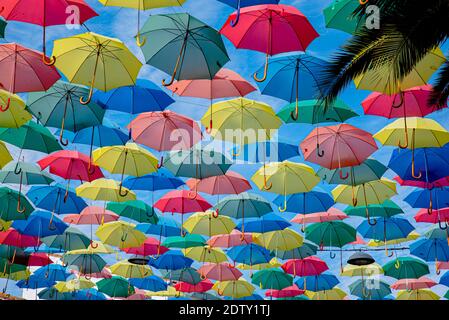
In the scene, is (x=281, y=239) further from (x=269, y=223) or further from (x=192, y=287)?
(x=192, y=287)

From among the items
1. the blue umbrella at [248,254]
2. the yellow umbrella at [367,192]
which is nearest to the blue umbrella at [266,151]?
the yellow umbrella at [367,192]

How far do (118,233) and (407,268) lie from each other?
39.2 ft

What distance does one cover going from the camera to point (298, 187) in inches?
533

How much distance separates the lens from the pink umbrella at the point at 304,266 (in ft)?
67.8

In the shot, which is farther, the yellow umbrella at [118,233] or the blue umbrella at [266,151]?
the yellow umbrella at [118,233]

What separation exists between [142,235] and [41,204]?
4055 millimetres

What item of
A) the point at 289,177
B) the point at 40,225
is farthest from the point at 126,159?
the point at 40,225

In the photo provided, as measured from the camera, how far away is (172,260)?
21078 mm

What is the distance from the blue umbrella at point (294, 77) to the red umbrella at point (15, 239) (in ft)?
38.8

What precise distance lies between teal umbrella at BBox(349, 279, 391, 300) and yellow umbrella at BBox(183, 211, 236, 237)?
→ 985cm

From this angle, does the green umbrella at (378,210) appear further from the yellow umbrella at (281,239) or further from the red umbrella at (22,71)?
the red umbrella at (22,71)
